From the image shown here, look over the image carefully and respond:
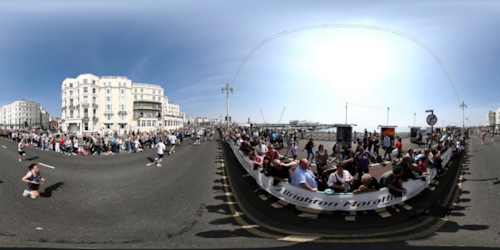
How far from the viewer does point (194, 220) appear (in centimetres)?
633

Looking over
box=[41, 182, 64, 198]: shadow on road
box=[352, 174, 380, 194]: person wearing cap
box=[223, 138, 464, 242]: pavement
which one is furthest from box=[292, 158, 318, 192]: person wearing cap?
box=[41, 182, 64, 198]: shadow on road

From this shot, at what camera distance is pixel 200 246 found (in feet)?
16.0

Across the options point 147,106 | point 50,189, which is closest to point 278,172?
point 50,189

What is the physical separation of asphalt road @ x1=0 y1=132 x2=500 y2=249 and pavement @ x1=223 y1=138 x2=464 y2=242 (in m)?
0.03

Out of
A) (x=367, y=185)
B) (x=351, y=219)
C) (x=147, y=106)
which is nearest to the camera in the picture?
(x=351, y=219)

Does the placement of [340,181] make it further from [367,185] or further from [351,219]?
[351,219]

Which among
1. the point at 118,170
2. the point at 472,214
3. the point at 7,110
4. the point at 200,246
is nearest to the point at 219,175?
the point at 118,170

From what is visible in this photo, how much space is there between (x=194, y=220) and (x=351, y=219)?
4.05m

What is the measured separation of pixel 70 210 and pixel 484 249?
33.3ft

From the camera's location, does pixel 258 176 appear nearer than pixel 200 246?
No

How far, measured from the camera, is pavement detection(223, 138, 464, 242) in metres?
5.43

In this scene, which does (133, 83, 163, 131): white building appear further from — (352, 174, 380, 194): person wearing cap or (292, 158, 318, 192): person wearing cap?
(352, 174, 380, 194): person wearing cap

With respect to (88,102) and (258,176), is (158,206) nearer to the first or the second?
(258,176)

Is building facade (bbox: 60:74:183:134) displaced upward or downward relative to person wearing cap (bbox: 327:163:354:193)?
upward
